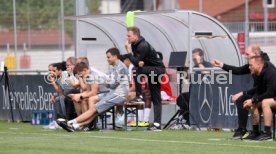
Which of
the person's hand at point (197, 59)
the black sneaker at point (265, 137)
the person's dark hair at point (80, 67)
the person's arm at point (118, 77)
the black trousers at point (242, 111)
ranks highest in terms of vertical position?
the person's hand at point (197, 59)

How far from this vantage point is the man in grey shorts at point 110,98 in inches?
693

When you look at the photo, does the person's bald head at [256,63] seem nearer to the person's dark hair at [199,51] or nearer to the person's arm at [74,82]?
the person's dark hair at [199,51]

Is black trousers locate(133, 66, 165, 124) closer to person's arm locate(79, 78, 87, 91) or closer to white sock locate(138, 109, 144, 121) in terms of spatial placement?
white sock locate(138, 109, 144, 121)

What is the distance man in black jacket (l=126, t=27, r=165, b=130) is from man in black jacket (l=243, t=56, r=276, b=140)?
133 inches

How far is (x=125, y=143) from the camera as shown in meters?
14.5

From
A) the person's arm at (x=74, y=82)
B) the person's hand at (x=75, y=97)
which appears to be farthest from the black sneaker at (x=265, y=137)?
the person's arm at (x=74, y=82)

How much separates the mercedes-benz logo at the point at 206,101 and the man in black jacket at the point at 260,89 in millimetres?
3315

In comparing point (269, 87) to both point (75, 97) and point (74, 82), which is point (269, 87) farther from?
point (74, 82)

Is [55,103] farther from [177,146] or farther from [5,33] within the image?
[5,33]

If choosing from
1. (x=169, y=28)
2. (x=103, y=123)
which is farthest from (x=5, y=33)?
(x=103, y=123)

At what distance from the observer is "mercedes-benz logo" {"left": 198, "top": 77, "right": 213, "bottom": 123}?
18484 millimetres

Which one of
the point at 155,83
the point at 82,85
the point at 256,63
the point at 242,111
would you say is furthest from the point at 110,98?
the point at 256,63

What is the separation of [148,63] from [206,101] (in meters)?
1.35

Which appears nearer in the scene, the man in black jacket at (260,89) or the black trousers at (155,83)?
the man in black jacket at (260,89)
